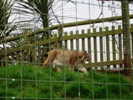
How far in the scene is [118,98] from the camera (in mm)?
6258

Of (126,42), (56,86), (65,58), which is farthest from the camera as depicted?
(65,58)

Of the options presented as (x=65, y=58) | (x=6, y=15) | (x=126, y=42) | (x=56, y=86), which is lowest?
(x=56, y=86)

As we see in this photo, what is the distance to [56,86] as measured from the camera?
20.2ft

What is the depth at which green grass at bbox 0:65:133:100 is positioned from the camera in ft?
18.7

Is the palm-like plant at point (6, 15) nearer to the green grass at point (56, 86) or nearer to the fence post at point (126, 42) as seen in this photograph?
the green grass at point (56, 86)

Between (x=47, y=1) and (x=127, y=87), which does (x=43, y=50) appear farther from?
(x=127, y=87)

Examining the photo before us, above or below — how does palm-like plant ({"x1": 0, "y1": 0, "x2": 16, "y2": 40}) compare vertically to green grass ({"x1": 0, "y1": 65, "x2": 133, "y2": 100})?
above

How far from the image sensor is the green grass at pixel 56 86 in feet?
18.7

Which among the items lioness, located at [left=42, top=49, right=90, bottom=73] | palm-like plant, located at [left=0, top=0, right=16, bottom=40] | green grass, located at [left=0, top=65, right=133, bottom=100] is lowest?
green grass, located at [left=0, top=65, right=133, bottom=100]

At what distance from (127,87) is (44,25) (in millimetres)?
1849

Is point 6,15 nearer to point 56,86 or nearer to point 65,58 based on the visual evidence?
point 65,58

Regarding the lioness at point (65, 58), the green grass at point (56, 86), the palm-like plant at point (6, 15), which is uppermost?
the palm-like plant at point (6, 15)

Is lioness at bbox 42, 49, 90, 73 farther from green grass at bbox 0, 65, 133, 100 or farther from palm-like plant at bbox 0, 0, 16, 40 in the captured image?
palm-like plant at bbox 0, 0, 16, 40

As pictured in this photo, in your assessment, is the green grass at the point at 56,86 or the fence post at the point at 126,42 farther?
the fence post at the point at 126,42
